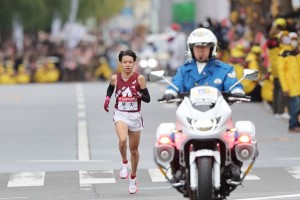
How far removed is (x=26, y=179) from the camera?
16234 millimetres

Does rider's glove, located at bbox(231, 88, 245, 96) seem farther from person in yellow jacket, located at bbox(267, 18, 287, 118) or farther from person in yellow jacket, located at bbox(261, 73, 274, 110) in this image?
person in yellow jacket, located at bbox(261, 73, 274, 110)

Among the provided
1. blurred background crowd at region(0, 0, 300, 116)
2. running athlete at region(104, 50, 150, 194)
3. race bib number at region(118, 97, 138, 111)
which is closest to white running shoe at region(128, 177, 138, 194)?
running athlete at region(104, 50, 150, 194)

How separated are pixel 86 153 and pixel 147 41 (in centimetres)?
4155

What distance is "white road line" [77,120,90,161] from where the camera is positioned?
1925 centimetres

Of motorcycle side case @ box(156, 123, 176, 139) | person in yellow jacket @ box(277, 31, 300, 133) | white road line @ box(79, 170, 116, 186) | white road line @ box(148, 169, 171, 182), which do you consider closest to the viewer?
motorcycle side case @ box(156, 123, 176, 139)

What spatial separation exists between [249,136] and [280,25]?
1210cm

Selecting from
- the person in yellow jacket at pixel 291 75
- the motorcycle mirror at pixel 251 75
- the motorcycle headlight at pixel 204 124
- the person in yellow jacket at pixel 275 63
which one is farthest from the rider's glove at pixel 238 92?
the person in yellow jacket at pixel 275 63

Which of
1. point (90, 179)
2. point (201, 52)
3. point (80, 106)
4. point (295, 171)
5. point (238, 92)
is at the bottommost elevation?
point (80, 106)

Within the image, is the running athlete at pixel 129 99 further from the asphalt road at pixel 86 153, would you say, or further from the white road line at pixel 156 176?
the white road line at pixel 156 176

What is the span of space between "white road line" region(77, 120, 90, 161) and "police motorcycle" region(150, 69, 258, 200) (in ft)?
23.1

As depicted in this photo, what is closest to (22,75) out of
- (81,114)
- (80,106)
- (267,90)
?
(80,106)

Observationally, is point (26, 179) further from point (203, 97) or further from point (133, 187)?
point (203, 97)

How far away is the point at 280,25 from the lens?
23.8 meters

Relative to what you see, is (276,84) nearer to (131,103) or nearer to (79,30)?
(131,103)
